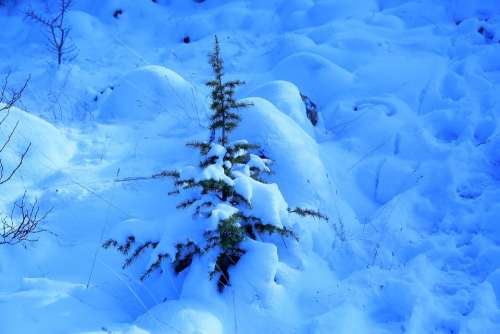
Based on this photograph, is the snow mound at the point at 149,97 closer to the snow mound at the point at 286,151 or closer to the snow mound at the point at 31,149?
the snow mound at the point at 31,149

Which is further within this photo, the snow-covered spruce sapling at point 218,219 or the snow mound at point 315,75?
the snow mound at point 315,75

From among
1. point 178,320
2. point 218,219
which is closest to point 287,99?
point 218,219

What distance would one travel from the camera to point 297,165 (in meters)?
4.39

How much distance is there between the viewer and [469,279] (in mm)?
3465

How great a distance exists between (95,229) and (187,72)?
4317 mm

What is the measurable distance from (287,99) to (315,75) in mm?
1447

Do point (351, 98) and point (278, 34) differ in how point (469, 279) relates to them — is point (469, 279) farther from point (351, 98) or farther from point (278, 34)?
point (278, 34)

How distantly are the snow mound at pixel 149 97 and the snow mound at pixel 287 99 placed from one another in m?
0.97

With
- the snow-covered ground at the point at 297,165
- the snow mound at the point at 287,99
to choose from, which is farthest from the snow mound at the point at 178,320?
the snow mound at the point at 287,99

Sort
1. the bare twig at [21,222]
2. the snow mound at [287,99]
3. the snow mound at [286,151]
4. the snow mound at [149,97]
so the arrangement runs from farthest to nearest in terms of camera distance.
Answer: the snow mound at [149,97] → the snow mound at [287,99] → the snow mound at [286,151] → the bare twig at [21,222]

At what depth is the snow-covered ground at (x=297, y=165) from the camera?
10.2 feet

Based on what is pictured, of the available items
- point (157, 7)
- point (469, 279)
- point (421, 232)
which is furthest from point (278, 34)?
point (469, 279)

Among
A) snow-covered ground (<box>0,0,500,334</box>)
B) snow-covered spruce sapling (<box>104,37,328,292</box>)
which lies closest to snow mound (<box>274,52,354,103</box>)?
snow-covered ground (<box>0,0,500,334</box>)

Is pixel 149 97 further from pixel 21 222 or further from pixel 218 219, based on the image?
pixel 218 219
